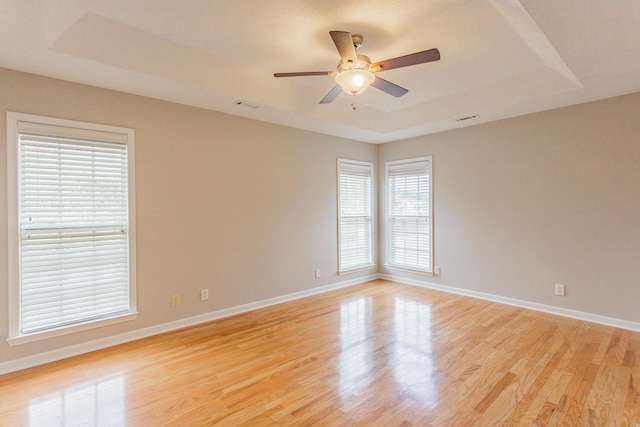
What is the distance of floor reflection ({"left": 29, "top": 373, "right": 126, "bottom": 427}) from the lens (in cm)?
203

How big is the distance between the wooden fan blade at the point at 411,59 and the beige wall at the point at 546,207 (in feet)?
8.46

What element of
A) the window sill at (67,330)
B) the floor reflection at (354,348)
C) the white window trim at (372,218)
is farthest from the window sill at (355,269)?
the window sill at (67,330)

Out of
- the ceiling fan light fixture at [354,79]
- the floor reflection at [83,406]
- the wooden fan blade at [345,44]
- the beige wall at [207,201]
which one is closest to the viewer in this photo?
the floor reflection at [83,406]

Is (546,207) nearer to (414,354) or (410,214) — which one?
(410,214)

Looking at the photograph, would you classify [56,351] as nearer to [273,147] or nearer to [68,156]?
[68,156]

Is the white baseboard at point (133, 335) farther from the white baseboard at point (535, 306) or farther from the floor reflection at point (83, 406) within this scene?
the white baseboard at point (535, 306)

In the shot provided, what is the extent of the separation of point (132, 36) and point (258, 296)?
3.07 metres

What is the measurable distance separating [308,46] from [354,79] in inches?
25.3

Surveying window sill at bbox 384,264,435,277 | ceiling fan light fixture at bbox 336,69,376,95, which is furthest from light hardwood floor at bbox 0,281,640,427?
ceiling fan light fixture at bbox 336,69,376,95

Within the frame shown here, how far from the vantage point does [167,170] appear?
349 centimetres

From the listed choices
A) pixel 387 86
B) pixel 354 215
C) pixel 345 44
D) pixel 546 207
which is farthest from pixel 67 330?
pixel 546 207

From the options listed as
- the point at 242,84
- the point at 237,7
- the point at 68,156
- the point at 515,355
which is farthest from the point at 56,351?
the point at 515,355

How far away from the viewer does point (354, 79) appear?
8.41 feet

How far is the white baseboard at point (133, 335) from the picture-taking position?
2.72 meters
